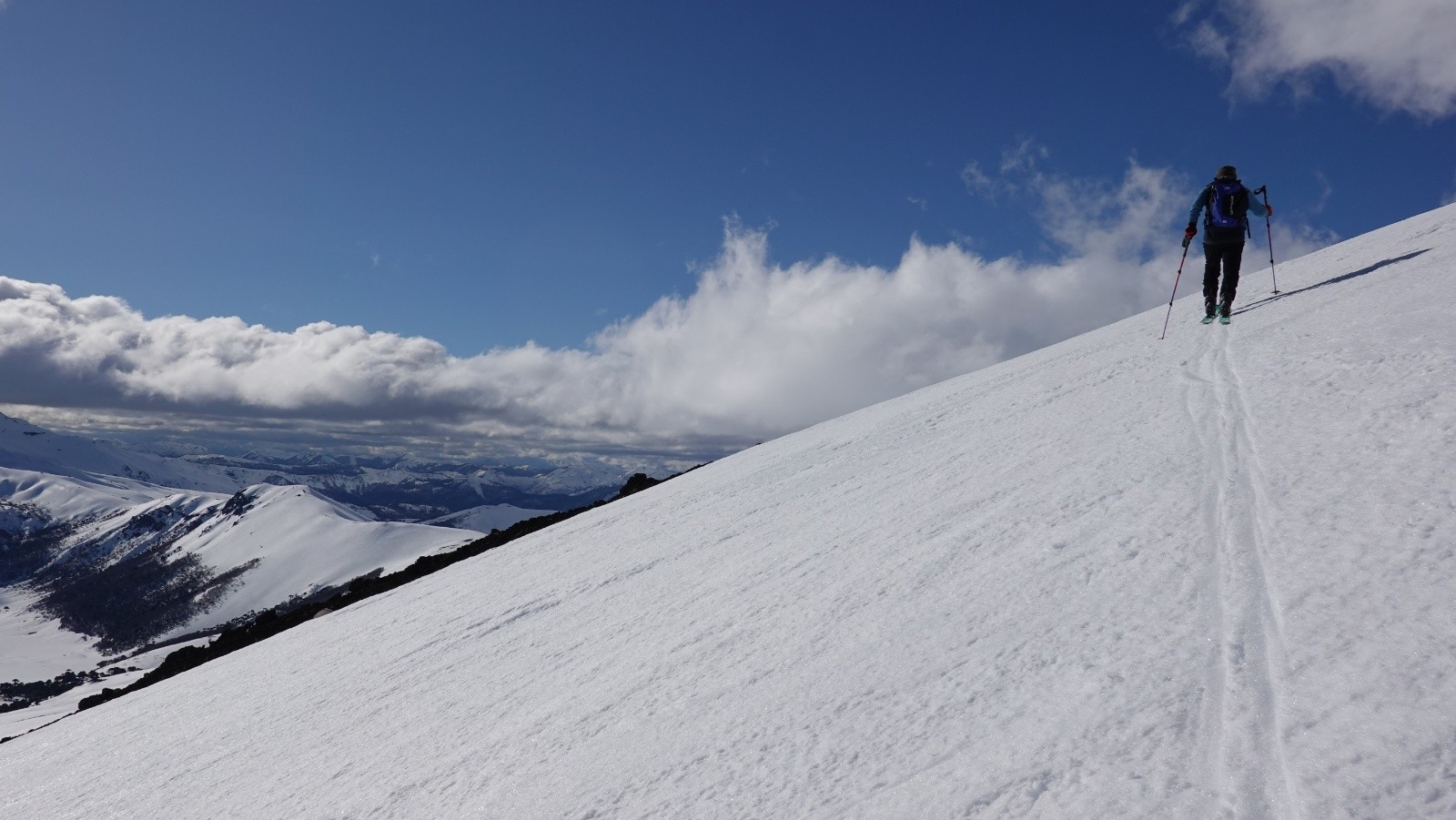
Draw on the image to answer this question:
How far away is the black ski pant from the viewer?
12.2 m

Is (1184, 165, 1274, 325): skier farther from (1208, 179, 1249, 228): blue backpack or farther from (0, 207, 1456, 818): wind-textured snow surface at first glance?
(0, 207, 1456, 818): wind-textured snow surface

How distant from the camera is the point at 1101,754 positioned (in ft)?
9.88

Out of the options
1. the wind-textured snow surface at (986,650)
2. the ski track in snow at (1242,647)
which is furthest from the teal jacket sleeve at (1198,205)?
the ski track in snow at (1242,647)

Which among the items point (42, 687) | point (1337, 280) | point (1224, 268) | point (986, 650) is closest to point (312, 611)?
point (986, 650)

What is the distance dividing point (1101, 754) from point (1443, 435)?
4101 millimetres

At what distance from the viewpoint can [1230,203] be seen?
12734 millimetres

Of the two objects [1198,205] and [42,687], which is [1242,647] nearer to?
[1198,205]

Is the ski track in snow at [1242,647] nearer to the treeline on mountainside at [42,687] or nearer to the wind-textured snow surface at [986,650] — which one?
the wind-textured snow surface at [986,650]

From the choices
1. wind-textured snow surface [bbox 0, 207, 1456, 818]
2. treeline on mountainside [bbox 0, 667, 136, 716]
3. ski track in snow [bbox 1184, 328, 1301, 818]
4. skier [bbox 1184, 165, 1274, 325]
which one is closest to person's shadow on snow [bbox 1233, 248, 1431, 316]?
skier [bbox 1184, 165, 1274, 325]

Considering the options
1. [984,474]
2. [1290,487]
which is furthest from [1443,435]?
[984,474]

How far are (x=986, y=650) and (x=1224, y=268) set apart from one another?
475 inches

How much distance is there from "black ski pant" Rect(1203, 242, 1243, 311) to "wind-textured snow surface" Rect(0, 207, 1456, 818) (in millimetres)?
1992

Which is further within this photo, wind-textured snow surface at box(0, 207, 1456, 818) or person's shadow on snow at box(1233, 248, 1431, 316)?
person's shadow on snow at box(1233, 248, 1431, 316)

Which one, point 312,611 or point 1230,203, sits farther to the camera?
point 312,611
